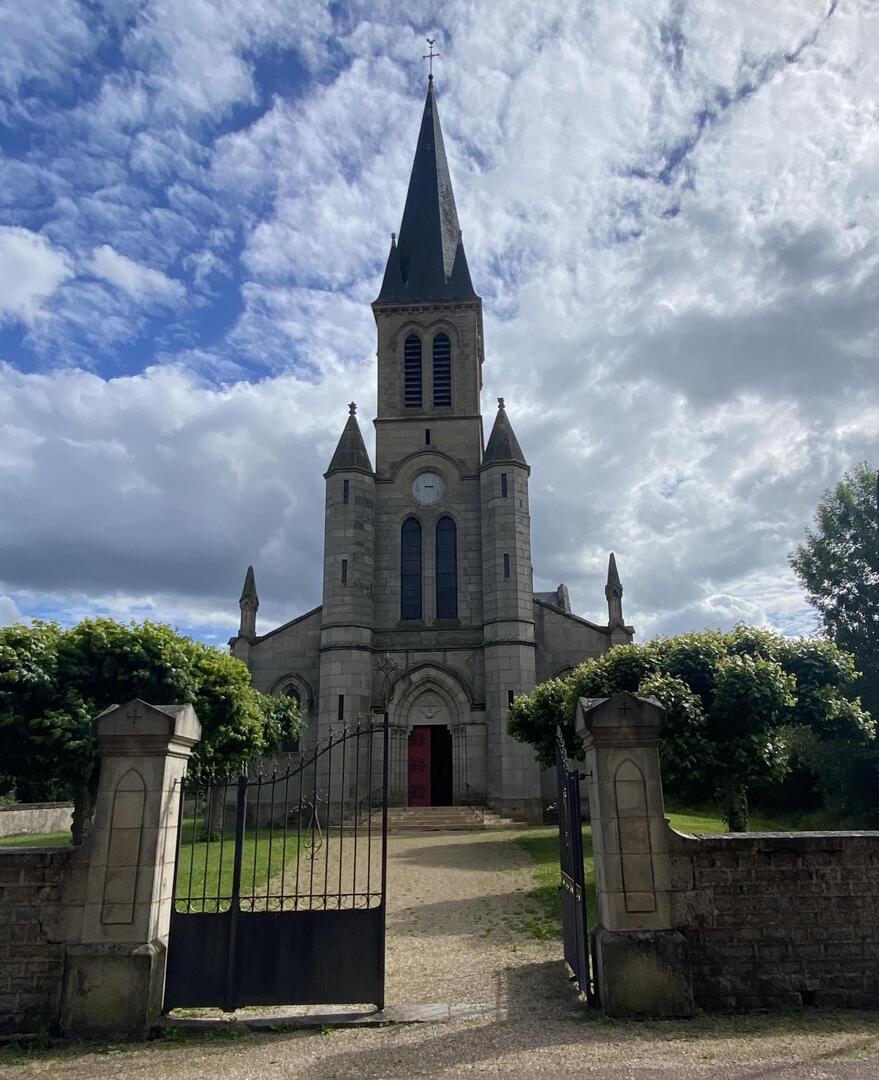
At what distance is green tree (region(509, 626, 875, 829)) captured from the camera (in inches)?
519

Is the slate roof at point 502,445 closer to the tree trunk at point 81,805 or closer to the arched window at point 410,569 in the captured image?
the arched window at point 410,569

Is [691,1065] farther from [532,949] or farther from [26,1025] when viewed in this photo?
[26,1025]

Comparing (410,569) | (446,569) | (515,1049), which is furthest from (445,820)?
(515,1049)

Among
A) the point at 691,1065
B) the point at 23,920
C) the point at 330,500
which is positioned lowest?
the point at 691,1065

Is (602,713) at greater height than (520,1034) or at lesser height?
greater

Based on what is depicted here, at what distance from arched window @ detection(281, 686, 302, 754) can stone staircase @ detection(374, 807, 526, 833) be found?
424 centimetres

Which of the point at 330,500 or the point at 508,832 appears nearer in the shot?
the point at 508,832

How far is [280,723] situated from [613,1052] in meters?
21.7

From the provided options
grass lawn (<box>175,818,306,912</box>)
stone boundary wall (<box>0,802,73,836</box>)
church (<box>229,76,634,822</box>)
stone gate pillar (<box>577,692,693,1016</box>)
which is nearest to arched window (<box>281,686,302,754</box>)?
church (<box>229,76,634,822</box>)

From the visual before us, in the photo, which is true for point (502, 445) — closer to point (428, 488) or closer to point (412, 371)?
point (428, 488)

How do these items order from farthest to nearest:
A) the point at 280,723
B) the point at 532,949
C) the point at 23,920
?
the point at 280,723
the point at 532,949
the point at 23,920

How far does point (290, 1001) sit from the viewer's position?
7332 millimetres

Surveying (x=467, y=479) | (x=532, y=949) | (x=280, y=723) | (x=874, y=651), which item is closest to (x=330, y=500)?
(x=467, y=479)

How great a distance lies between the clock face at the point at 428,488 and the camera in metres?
31.8
